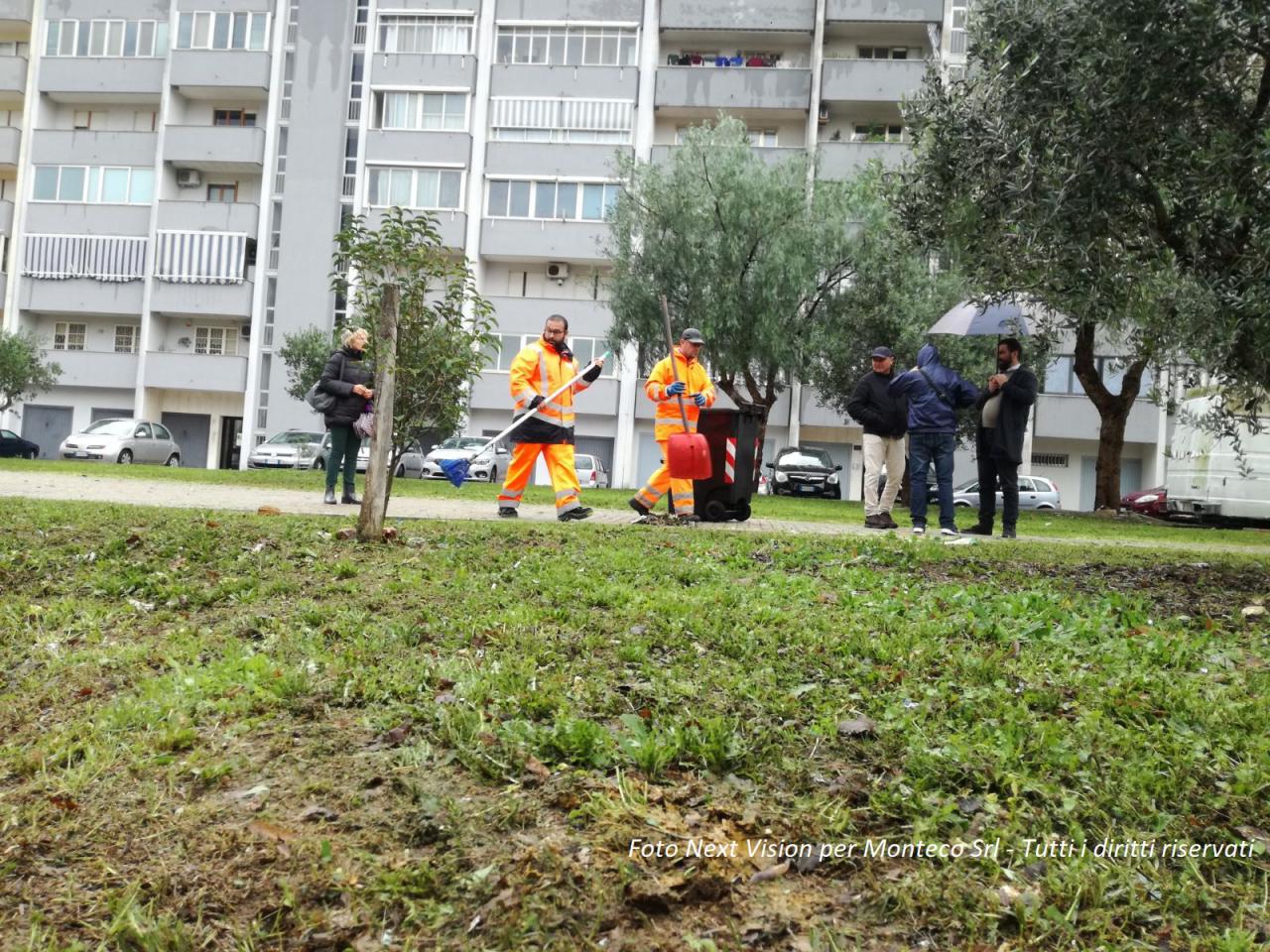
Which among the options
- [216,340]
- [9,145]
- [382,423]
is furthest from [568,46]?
[382,423]

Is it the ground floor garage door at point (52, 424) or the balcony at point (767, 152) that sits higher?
the balcony at point (767, 152)

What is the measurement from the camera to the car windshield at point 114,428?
119 feet

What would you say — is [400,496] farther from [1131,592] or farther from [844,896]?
[844,896]

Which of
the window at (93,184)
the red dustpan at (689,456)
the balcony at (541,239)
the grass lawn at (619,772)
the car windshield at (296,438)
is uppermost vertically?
the window at (93,184)

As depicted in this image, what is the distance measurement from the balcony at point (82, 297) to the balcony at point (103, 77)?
26.4 ft

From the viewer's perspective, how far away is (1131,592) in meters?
7.10

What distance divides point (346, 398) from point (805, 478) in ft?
73.3

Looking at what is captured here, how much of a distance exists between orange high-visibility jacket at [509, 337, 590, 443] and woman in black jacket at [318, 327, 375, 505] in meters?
1.97

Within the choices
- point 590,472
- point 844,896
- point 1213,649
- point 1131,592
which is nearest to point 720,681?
point 844,896

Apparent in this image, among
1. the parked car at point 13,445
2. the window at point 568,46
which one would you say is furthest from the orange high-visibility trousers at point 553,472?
the window at point 568,46

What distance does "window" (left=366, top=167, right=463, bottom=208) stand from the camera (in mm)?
45750

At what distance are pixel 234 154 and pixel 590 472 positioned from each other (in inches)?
838

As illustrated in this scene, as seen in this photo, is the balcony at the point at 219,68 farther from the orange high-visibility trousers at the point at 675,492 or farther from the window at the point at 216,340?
the orange high-visibility trousers at the point at 675,492

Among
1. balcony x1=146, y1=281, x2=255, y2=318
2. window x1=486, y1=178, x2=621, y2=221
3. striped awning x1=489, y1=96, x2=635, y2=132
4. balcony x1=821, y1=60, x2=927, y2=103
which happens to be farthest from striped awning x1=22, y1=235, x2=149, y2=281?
balcony x1=821, y1=60, x2=927, y2=103
